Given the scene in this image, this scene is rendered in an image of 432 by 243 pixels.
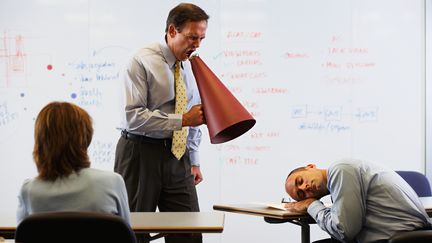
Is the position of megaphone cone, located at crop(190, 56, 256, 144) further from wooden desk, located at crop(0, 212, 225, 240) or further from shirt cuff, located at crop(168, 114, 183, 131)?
wooden desk, located at crop(0, 212, 225, 240)

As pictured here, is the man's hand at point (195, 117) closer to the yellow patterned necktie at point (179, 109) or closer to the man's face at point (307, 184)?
the yellow patterned necktie at point (179, 109)

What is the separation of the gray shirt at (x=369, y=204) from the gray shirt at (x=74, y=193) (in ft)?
3.14

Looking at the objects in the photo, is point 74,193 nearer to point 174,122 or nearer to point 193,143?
point 174,122

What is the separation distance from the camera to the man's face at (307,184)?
2.82 meters

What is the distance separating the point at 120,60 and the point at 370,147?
2.00 meters

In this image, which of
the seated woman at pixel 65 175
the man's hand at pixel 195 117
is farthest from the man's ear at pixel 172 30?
the seated woman at pixel 65 175

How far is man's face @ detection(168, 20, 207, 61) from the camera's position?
3.17m

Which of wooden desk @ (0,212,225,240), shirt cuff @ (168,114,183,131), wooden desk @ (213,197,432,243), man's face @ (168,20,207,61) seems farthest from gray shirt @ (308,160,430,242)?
man's face @ (168,20,207,61)

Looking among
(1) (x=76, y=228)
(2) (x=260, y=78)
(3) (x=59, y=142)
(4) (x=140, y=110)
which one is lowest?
(1) (x=76, y=228)

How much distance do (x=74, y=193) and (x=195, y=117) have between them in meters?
1.07

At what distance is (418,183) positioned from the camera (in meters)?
3.70

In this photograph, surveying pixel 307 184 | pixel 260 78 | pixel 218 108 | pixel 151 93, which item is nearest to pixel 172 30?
pixel 151 93

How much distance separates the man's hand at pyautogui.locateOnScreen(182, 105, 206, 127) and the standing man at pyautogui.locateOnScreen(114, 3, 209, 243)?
65 mm

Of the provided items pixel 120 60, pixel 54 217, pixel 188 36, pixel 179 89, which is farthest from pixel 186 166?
pixel 120 60
